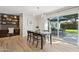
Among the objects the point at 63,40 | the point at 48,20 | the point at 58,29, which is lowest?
the point at 63,40

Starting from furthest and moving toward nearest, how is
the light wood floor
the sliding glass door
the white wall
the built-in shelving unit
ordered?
the built-in shelving unit → the white wall → the sliding glass door → the light wood floor

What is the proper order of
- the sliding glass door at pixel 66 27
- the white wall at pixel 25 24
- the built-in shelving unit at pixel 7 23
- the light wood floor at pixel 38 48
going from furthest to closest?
the built-in shelving unit at pixel 7 23, the white wall at pixel 25 24, the sliding glass door at pixel 66 27, the light wood floor at pixel 38 48

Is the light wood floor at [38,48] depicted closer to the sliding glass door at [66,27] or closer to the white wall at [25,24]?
the sliding glass door at [66,27]

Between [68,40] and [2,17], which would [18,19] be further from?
[68,40]

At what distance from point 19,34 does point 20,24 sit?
0.89m

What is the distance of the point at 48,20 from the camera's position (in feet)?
32.1

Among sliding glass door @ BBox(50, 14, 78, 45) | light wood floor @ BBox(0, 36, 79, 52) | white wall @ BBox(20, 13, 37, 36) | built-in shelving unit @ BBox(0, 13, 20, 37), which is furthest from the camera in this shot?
built-in shelving unit @ BBox(0, 13, 20, 37)

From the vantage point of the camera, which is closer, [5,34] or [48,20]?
[48,20]

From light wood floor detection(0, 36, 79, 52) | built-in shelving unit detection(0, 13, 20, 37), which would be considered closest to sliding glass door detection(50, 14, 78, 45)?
light wood floor detection(0, 36, 79, 52)

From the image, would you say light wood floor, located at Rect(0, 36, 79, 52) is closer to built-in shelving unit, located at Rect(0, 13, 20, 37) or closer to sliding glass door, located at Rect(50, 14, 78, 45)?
sliding glass door, located at Rect(50, 14, 78, 45)

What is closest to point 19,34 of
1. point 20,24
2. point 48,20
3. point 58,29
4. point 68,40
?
point 20,24

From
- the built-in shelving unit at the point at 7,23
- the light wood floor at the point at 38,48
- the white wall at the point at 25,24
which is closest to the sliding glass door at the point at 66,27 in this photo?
the light wood floor at the point at 38,48

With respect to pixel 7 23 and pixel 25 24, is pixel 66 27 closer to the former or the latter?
pixel 25 24

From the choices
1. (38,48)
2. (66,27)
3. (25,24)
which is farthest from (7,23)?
(38,48)
